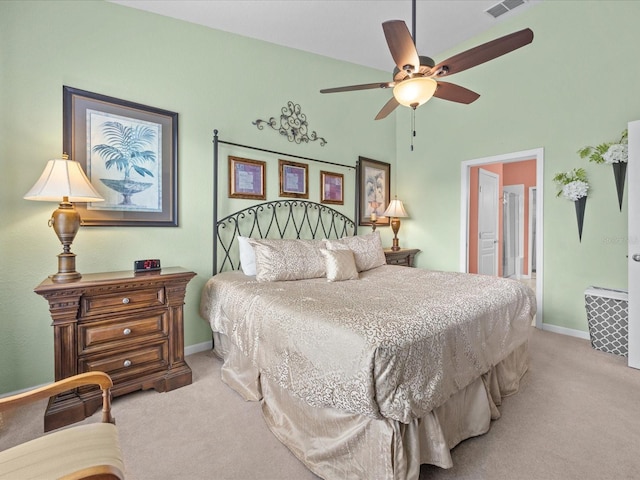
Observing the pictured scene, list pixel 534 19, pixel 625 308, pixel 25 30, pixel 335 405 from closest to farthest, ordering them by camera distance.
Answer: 1. pixel 335 405
2. pixel 25 30
3. pixel 625 308
4. pixel 534 19

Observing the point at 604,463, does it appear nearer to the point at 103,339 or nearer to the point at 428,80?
the point at 428,80

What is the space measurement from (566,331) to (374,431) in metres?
3.27

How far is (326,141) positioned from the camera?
384 centimetres

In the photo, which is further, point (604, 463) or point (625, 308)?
point (625, 308)

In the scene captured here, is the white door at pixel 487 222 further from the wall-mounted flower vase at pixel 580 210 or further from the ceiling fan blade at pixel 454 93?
the ceiling fan blade at pixel 454 93

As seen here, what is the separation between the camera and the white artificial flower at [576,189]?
3135 mm

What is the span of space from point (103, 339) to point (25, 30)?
2.24m

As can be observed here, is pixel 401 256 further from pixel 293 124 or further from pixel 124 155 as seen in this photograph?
pixel 124 155

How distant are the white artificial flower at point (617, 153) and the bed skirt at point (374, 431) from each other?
2407 millimetres

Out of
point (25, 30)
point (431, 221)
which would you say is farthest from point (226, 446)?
point (431, 221)

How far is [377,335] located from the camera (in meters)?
1.26

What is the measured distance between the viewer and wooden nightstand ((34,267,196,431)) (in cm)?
181

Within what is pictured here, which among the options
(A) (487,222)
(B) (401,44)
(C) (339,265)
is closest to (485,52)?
(B) (401,44)

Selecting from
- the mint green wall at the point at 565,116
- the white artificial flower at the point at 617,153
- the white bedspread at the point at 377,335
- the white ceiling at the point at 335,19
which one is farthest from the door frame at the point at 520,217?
the white bedspread at the point at 377,335
